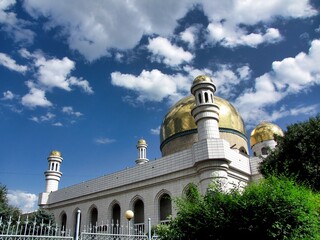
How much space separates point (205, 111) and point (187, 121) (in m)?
4.60

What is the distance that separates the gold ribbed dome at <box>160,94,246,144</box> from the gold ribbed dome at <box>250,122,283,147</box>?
222 cm

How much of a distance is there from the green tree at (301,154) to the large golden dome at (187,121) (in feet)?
20.9

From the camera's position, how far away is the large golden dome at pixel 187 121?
2236cm

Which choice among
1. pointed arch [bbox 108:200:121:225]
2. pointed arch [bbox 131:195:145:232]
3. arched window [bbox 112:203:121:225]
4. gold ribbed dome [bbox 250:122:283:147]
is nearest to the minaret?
pointed arch [bbox 131:195:145:232]

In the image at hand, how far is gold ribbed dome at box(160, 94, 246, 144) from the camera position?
22406mm

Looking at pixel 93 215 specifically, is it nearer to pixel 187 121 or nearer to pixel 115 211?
pixel 115 211

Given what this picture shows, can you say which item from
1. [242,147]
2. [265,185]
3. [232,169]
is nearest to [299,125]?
[232,169]

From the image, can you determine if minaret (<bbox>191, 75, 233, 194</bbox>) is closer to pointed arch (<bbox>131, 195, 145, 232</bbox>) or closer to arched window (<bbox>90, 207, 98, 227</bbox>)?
pointed arch (<bbox>131, 195, 145, 232</bbox>)

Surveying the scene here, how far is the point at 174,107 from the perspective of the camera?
24344 millimetres

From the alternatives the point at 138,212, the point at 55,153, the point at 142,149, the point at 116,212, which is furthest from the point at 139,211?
the point at 55,153

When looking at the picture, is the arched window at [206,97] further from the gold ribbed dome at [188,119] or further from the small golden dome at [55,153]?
the small golden dome at [55,153]

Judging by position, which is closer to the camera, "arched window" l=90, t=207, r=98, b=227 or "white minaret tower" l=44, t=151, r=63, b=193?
"arched window" l=90, t=207, r=98, b=227

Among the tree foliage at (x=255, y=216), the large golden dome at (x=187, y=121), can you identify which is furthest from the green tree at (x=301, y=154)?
the tree foliage at (x=255, y=216)

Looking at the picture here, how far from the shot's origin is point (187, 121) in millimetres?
22438
